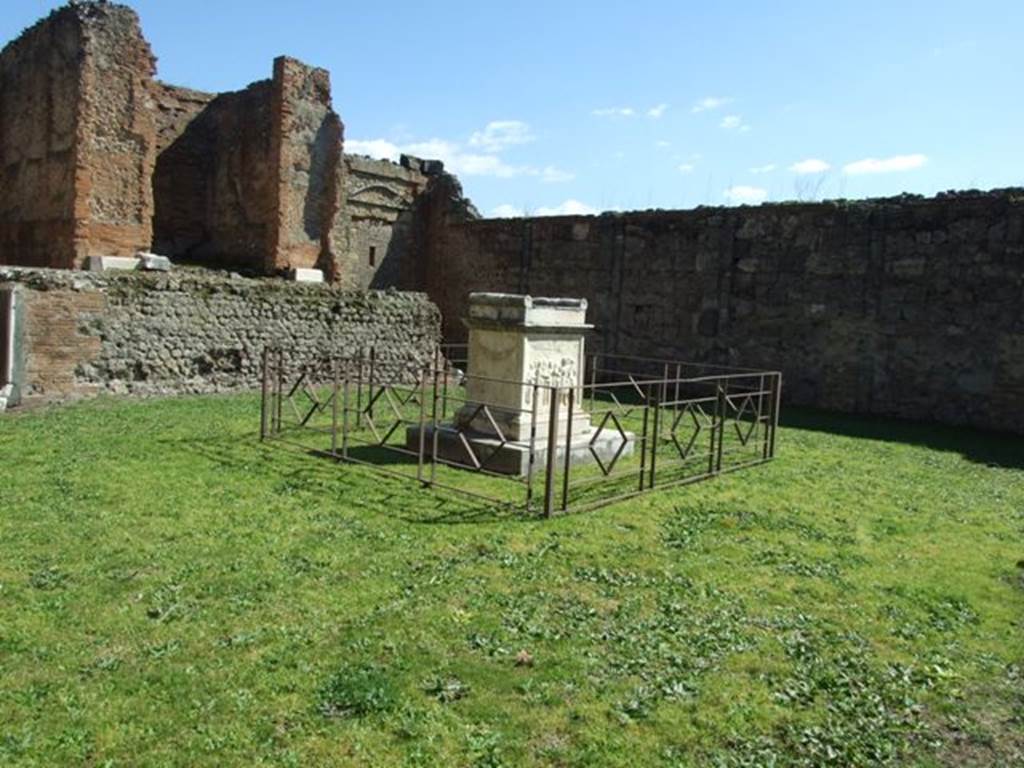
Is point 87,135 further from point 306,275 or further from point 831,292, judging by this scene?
point 831,292

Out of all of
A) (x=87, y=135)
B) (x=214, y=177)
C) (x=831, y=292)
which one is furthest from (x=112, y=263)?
(x=831, y=292)

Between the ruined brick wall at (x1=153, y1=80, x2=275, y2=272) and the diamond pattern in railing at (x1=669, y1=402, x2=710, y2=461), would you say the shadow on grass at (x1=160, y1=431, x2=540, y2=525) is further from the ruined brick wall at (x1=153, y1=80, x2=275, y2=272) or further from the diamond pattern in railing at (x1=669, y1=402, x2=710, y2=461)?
the ruined brick wall at (x1=153, y1=80, x2=275, y2=272)

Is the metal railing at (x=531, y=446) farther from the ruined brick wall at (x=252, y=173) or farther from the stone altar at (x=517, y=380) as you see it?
the ruined brick wall at (x=252, y=173)

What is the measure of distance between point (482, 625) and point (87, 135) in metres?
Result: 16.1

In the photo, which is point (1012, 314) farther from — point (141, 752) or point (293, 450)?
point (141, 752)

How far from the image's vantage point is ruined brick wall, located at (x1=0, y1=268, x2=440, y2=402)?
13.0 m

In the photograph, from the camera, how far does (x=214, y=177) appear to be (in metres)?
22.8

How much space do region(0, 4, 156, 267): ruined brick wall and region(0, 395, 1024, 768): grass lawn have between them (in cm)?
1027

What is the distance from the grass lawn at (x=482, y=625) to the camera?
3.87 metres

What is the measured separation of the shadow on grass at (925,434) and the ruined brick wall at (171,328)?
861 cm

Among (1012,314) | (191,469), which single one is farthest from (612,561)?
(1012,314)

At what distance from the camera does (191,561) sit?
6.04 meters

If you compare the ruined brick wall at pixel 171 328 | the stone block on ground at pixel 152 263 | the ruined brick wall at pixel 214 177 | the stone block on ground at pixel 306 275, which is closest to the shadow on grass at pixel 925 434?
the ruined brick wall at pixel 171 328

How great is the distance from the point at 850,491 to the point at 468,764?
7056 millimetres
